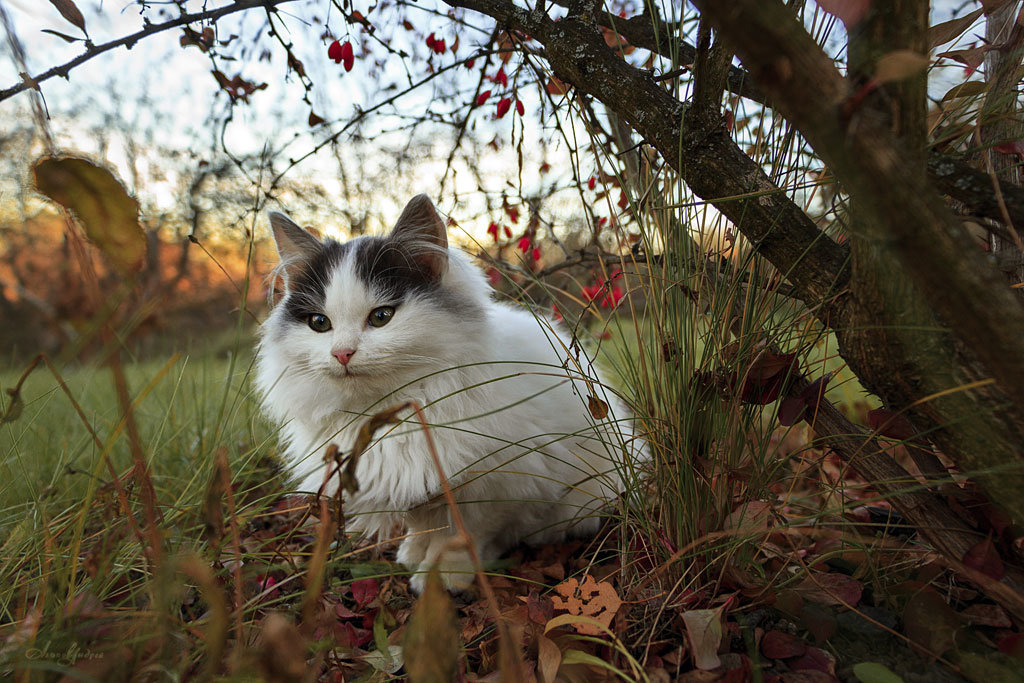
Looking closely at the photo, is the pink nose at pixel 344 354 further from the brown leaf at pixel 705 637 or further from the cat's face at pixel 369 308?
the brown leaf at pixel 705 637

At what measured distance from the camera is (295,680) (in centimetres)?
57

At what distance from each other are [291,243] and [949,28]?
5.53 ft

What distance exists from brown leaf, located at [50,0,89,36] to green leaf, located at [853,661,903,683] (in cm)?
184

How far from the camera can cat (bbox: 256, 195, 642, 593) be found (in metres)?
1.47

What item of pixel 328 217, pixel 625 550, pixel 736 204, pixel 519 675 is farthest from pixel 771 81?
pixel 328 217

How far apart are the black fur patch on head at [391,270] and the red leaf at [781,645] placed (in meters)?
1.18

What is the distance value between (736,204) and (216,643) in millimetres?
1074

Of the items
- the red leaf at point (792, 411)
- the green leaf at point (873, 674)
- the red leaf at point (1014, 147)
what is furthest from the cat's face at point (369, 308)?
the red leaf at point (1014, 147)

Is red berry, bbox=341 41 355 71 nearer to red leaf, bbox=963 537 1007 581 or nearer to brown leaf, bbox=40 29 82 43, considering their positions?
brown leaf, bbox=40 29 82 43

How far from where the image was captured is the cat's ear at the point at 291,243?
1.74 metres

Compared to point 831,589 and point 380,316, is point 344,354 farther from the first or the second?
point 831,589

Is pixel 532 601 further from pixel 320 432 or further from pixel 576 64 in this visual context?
pixel 576 64

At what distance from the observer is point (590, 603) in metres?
1.13

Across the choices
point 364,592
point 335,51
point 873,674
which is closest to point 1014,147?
point 873,674
